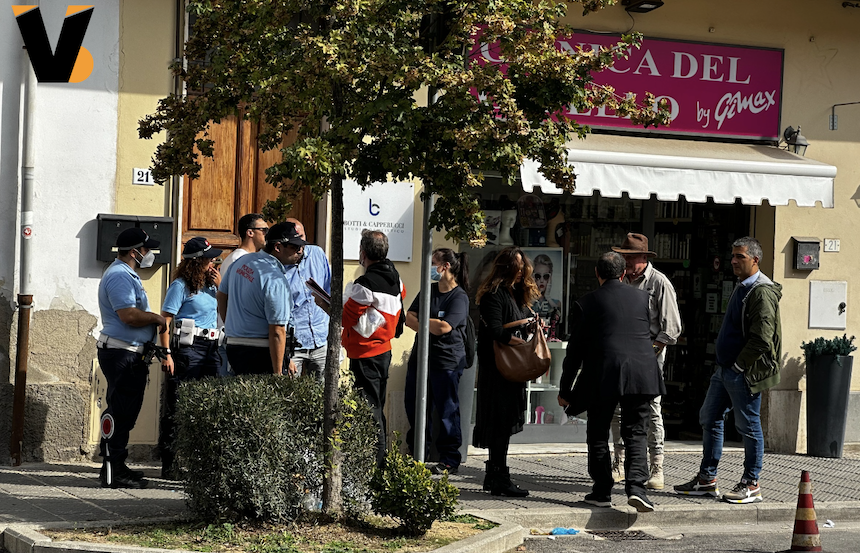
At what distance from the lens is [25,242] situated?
28.9 feet

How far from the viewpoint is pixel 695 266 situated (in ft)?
40.2

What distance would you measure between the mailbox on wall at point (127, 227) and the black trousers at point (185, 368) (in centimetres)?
137

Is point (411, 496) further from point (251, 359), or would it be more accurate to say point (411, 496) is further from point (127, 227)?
point (127, 227)

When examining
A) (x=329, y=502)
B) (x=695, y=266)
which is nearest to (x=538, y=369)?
(x=329, y=502)

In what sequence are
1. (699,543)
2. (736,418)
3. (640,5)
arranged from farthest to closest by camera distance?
1. (640,5)
2. (736,418)
3. (699,543)

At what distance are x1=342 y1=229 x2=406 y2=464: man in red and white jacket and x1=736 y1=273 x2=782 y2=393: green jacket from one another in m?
2.65

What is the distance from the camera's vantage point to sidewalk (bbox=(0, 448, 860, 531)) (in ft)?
22.8

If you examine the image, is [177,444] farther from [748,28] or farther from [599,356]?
[748,28]

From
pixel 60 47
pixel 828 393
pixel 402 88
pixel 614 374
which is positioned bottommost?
pixel 828 393

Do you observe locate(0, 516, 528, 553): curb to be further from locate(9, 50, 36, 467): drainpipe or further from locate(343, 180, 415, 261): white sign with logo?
locate(343, 180, 415, 261): white sign with logo

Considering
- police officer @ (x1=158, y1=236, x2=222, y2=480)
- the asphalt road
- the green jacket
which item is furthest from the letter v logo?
the green jacket

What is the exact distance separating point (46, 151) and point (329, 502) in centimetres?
433

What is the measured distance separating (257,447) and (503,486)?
2.56 meters

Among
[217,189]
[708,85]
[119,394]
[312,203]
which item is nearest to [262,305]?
[119,394]
